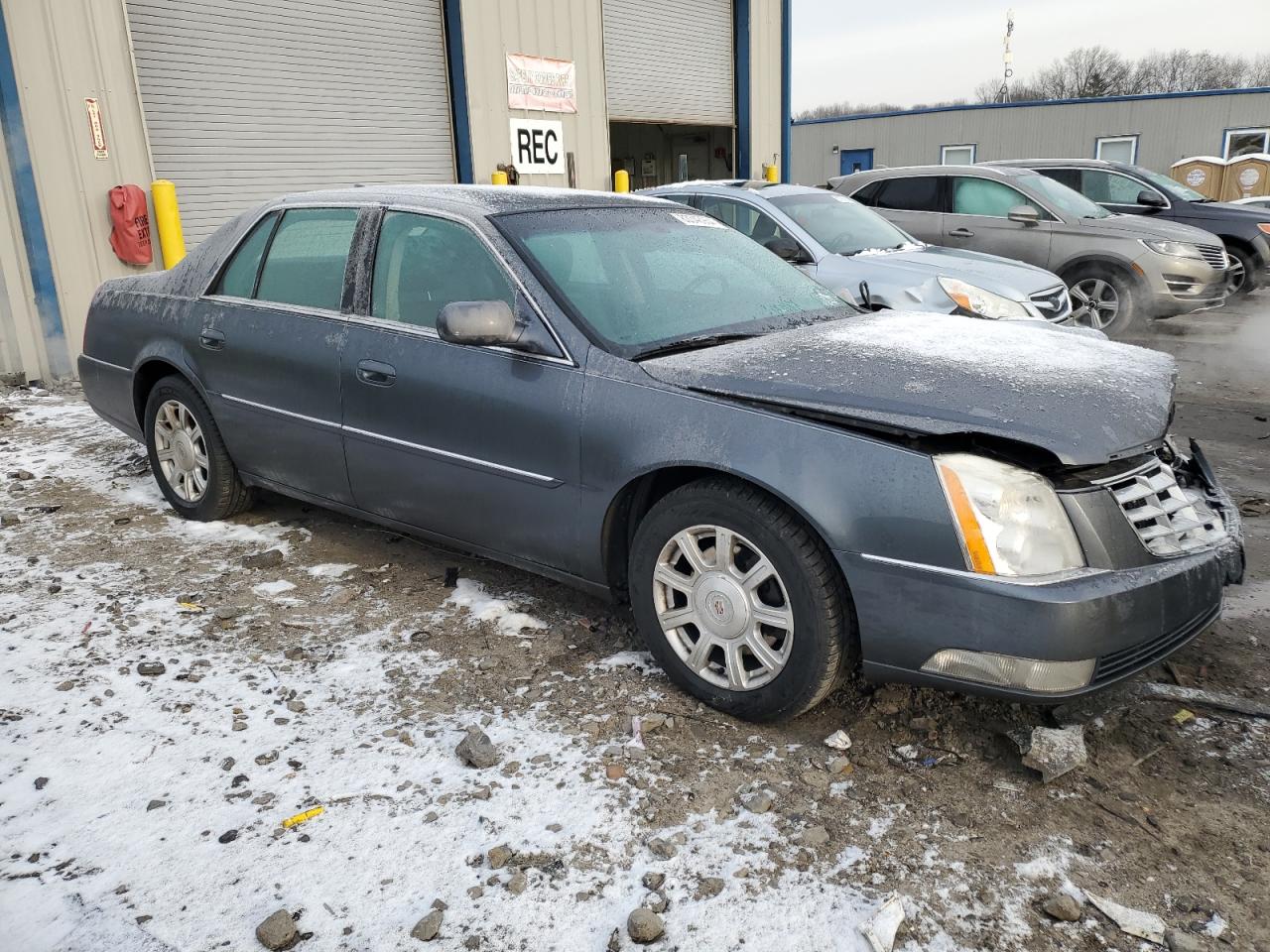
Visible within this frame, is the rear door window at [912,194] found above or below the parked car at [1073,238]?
above

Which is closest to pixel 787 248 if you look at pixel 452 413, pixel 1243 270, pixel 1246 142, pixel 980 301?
pixel 980 301

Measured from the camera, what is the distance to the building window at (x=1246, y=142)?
2689 cm

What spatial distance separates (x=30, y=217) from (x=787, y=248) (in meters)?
6.05

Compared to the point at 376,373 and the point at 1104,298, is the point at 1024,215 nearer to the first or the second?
the point at 1104,298

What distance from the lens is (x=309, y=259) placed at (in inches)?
166

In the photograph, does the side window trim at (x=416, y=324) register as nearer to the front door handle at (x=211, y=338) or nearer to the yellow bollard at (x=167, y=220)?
the front door handle at (x=211, y=338)

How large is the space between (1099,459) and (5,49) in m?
8.52

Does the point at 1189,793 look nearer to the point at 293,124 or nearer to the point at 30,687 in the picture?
the point at 30,687

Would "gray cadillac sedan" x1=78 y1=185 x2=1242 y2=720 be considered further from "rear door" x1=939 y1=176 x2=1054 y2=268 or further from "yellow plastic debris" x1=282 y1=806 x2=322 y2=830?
"rear door" x1=939 y1=176 x2=1054 y2=268

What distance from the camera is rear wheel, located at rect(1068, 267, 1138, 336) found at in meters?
9.96

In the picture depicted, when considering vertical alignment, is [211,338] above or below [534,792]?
above

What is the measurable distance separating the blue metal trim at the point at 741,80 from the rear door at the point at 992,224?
21.2ft

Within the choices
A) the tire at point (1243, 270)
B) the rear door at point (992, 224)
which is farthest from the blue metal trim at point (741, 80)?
the tire at point (1243, 270)

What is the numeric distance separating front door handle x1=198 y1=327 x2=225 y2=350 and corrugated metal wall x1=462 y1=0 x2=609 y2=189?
794cm
